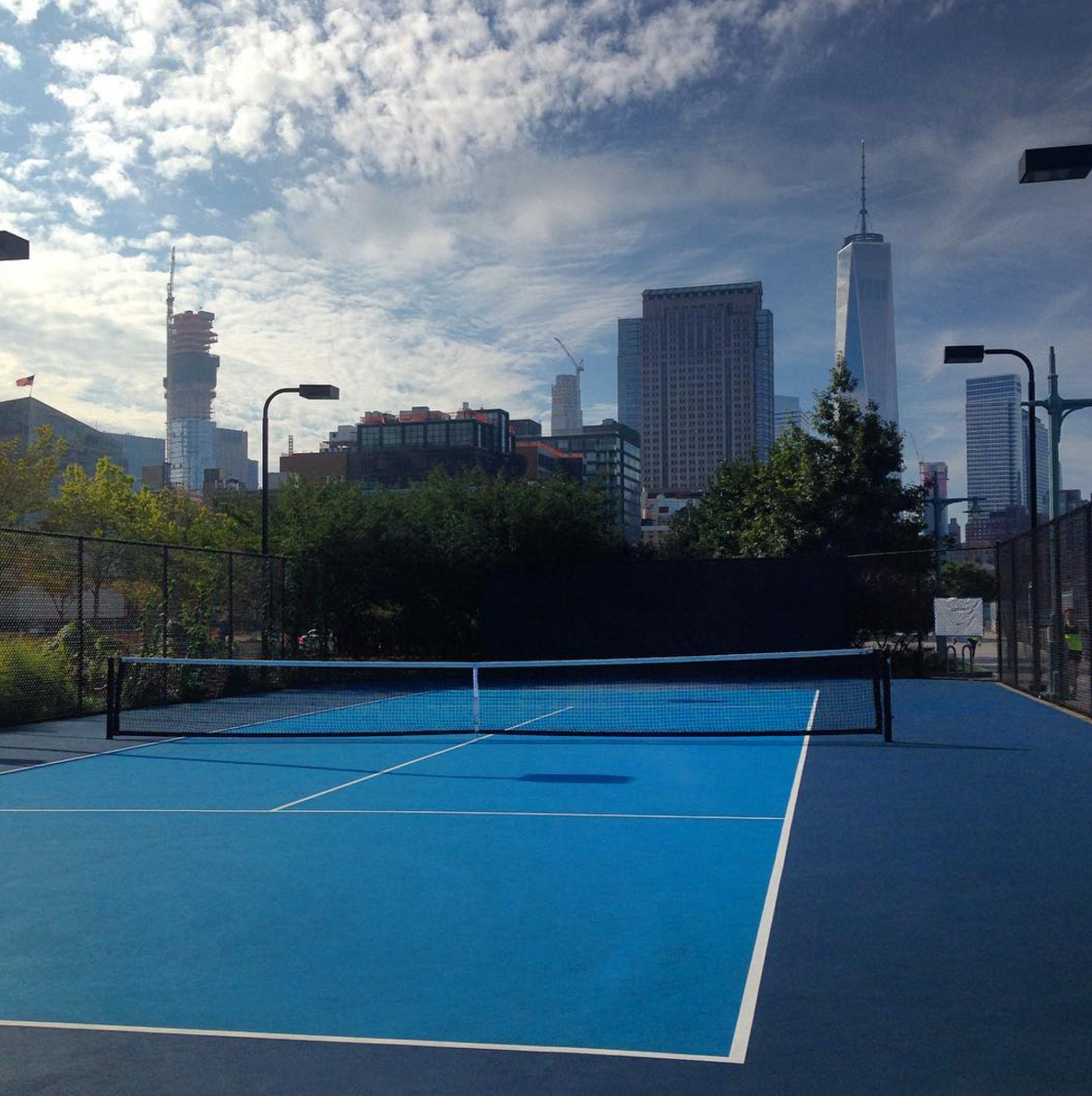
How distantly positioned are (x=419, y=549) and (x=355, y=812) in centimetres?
1868

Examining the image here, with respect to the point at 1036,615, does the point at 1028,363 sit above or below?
above

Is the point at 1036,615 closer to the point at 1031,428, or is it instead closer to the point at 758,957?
the point at 1031,428

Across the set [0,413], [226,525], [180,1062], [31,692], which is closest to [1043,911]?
[180,1062]

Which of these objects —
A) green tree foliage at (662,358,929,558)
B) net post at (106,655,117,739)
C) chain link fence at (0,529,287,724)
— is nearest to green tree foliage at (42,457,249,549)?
chain link fence at (0,529,287,724)

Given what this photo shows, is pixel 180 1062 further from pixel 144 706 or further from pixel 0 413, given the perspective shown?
pixel 0 413

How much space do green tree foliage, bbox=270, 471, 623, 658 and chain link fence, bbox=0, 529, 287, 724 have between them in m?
1.91

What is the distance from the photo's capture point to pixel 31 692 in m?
17.0

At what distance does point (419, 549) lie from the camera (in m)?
28.2

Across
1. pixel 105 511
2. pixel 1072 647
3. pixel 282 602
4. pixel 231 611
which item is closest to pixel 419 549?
pixel 282 602

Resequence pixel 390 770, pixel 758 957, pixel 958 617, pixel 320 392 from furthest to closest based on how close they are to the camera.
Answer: pixel 958 617 < pixel 320 392 < pixel 390 770 < pixel 758 957

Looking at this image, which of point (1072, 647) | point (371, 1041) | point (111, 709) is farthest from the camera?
point (1072, 647)

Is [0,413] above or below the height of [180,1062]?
above

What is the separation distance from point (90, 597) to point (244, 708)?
14.5 metres

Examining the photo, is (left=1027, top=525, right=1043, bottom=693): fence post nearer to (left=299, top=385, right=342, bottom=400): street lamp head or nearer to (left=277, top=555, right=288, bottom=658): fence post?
(left=299, top=385, right=342, bottom=400): street lamp head
